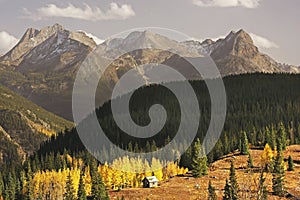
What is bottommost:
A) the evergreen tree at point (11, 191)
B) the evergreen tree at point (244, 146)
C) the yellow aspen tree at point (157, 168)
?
the evergreen tree at point (11, 191)

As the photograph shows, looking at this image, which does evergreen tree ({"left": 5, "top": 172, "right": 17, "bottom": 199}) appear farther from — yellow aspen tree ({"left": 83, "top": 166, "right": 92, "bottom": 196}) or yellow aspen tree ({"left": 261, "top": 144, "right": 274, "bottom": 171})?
yellow aspen tree ({"left": 261, "top": 144, "right": 274, "bottom": 171})

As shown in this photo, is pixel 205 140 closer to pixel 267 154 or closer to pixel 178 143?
pixel 178 143

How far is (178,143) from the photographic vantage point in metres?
186

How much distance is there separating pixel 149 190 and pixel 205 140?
236 feet

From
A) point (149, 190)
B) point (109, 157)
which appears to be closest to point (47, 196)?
point (109, 157)

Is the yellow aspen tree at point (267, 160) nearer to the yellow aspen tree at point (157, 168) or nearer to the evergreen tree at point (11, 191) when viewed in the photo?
the yellow aspen tree at point (157, 168)

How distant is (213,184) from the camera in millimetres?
115125

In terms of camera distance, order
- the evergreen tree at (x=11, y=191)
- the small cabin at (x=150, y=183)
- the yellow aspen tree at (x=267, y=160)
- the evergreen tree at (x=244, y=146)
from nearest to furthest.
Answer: the small cabin at (x=150, y=183)
the yellow aspen tree at (x=267, y=160)
the evergreen tree at (x=11, y=191)
the evergreen tree at (x=244, y=146)

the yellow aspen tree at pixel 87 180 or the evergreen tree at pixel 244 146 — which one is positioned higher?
the evergreen tree at pixel 244 146

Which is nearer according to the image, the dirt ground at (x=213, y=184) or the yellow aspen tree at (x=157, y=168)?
the dirt ground at (x=213, y=184)

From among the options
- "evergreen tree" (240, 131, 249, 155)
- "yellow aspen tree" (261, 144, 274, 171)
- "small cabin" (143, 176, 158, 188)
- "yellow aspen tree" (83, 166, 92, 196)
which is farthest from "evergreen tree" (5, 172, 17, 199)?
"yellow aspen tree" (261, 144, 274, 171)

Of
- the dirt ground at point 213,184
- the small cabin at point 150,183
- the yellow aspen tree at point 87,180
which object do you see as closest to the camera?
the dirt ground at point 213,184

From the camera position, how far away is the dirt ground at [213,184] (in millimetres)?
105125

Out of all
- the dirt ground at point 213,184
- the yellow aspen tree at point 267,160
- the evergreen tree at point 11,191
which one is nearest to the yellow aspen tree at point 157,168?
the dirt ground at point 213,184
